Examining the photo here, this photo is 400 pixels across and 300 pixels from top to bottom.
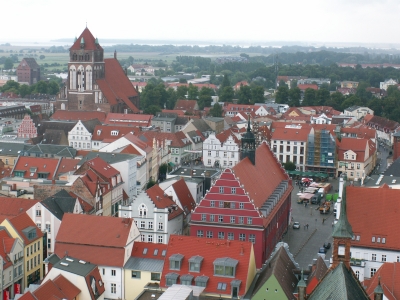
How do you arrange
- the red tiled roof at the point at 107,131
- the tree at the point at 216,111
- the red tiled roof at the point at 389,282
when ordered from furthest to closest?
the tree at the point at 216,111 < the red tiled roof at the point at 107,131 < the red tiled roof at the point at 389,282

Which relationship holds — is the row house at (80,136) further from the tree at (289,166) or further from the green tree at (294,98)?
the green tree at (294,98)

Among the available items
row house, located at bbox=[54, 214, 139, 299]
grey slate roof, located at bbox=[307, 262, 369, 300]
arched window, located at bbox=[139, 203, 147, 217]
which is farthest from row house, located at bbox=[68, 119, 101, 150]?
grey slate roof, located at bbox=[307, 262, 369, 300]

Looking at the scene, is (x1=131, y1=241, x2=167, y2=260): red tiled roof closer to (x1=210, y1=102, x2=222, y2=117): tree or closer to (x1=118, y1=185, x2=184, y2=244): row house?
(x1=118, y1=185, x2=184, y2=244): row house

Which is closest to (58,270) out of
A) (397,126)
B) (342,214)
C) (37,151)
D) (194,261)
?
(194,261)

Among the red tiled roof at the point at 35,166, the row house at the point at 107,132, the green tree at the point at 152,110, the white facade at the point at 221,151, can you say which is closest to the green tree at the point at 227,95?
the green tree at the point at 152,110

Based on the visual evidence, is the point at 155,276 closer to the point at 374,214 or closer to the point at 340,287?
the point at 374,214

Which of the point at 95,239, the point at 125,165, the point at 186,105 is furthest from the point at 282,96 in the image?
the point at 95,239
